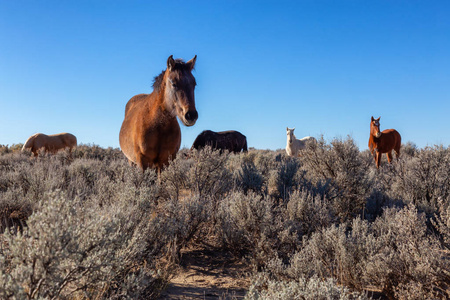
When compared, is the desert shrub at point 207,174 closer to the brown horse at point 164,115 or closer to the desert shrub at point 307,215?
the brown horse at point 164,115

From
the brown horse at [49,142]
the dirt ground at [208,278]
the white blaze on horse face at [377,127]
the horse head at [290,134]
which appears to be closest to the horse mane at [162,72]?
the dirt ground at [208,278]

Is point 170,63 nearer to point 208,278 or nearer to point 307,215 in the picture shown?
point 307,215

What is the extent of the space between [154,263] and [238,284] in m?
0.92

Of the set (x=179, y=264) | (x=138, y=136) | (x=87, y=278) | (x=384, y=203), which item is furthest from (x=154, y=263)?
(x=384, y=203)

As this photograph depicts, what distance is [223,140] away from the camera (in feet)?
61.1

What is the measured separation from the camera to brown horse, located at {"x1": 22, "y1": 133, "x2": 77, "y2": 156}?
1806 cm

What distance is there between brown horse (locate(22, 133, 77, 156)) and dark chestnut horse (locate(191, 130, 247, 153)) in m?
8.12

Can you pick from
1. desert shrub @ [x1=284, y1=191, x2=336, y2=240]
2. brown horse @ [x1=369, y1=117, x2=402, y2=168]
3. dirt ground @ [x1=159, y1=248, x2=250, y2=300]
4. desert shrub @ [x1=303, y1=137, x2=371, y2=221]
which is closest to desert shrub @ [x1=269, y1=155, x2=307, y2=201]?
desert shrub @ [x1=303, y1=137, x2=371, y2=221]

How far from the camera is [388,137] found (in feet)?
41.7

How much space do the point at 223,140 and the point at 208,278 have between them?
1536cm

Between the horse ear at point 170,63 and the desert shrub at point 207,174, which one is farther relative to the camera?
the desert shrub at point 207,174

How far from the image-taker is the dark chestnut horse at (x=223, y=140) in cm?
1786

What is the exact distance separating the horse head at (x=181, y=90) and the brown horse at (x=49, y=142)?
50.5 ft

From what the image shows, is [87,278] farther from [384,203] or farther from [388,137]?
[388,137]
